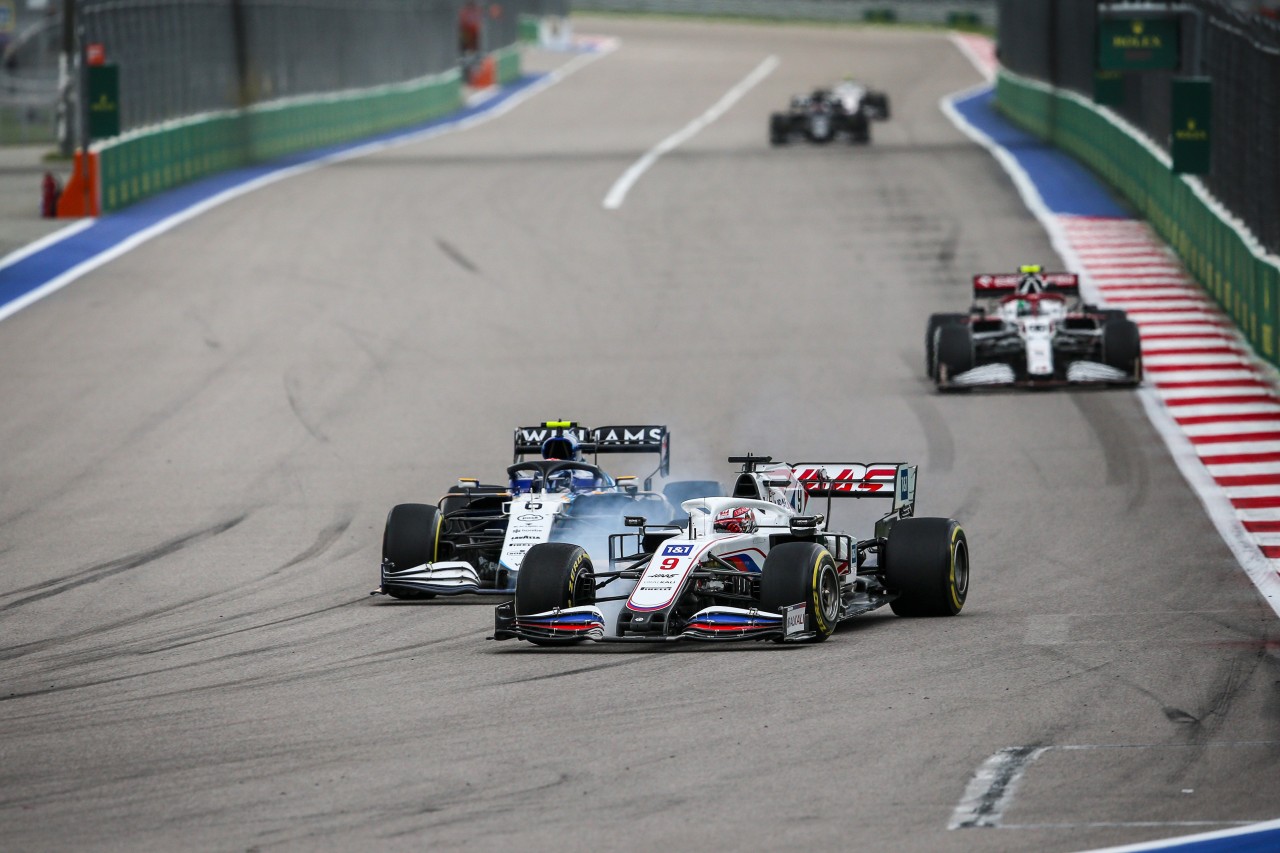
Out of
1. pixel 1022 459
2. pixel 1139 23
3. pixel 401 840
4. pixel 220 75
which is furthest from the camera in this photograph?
pixel 220 75

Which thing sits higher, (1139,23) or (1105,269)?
(1139,23)

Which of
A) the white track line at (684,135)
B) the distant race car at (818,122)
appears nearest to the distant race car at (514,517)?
the white track line at (684,135)

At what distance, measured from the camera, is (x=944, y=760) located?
10.5 meters

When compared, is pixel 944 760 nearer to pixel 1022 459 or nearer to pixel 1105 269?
pixel 1022 459

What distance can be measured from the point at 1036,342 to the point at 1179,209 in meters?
8.74

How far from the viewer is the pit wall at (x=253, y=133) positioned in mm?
38406

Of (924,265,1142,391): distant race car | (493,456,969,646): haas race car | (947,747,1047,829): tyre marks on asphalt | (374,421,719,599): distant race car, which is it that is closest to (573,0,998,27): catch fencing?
(924,265,1142,391): distant race car

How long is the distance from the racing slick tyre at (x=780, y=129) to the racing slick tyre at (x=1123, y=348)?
85.6ft

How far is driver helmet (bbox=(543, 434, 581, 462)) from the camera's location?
1664cm

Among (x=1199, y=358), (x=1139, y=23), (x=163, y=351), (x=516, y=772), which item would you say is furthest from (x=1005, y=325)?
(x=516, y=772)

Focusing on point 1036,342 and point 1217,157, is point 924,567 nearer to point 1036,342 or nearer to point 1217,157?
point 1036,342

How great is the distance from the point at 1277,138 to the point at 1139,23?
11886 mm

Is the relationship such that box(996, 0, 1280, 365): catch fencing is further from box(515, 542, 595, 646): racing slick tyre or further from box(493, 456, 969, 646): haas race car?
box(515, 542, 595, 646): racing slick tyre

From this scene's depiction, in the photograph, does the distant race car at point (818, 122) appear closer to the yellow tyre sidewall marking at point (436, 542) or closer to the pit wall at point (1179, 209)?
the pit wall at point (1179, 209)
